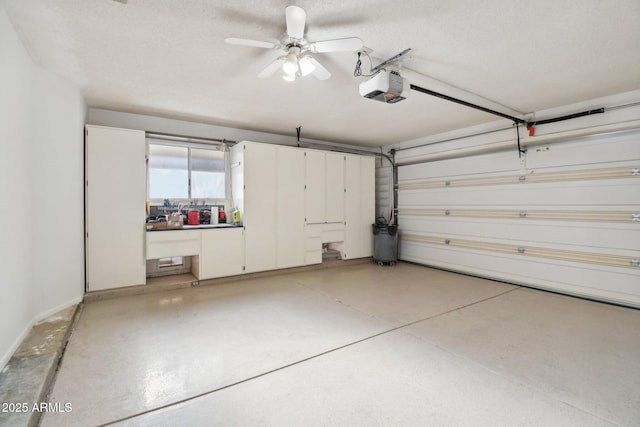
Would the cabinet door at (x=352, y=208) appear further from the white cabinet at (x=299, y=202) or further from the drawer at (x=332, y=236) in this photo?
the drawer at (x=332, y=236)

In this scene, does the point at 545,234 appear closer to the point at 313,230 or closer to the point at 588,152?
the point at 588,152

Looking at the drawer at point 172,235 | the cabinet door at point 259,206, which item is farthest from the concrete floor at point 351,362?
the cabinet door at point 259,206

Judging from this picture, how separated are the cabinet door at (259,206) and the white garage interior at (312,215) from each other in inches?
1.5

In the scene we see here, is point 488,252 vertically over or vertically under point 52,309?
over

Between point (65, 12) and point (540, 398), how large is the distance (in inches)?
169

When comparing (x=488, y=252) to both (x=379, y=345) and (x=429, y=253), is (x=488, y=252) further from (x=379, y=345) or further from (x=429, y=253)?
(x=379, y=345)

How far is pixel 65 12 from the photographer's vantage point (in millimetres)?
2057

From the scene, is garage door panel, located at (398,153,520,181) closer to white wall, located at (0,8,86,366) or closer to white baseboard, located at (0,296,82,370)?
white wall, located at (0,8,86,366)

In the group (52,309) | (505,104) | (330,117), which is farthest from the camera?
(330,117)

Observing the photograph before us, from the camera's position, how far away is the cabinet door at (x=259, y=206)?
475cm

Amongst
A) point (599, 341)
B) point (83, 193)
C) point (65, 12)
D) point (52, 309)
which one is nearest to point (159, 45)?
point (65, 12)

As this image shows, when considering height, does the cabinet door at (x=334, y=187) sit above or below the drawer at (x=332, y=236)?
above

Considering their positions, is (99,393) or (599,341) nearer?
(99,393)

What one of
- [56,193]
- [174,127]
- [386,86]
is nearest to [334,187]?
[174,127]
